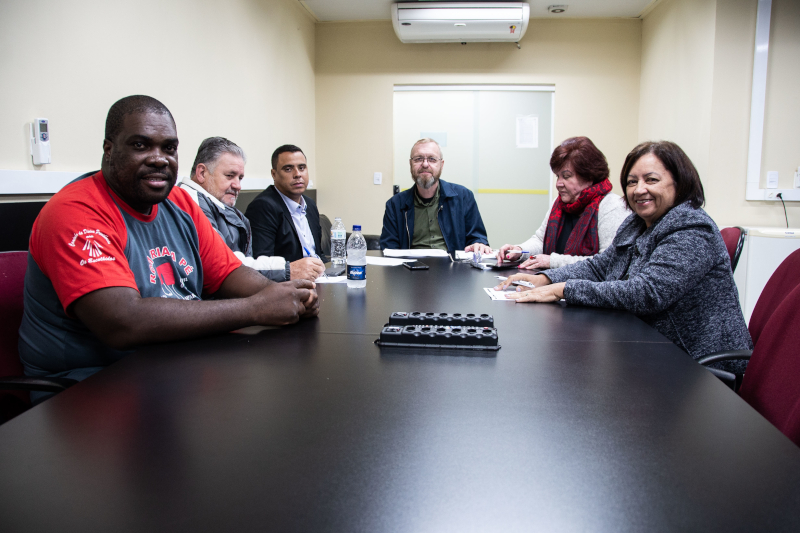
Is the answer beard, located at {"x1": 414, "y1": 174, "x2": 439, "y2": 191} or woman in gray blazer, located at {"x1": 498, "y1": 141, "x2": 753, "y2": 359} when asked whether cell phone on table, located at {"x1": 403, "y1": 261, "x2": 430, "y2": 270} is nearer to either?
woman in gray blazer, located at {"x1": 498, "y1": 141, "x2": 753, "y2": 359}

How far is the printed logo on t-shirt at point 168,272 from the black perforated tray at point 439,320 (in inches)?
24.3

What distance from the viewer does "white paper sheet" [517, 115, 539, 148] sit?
17.6 ft

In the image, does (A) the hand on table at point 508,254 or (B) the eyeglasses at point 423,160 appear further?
(B) the eyeglasses at point 423,160

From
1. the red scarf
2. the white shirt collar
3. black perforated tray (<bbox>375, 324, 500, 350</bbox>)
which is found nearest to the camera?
black perforated tray (<bbox>375, 324, 500, 350</bbox>)

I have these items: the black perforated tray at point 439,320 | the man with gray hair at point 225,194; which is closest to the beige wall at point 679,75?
the man with gray hair at point 225,194

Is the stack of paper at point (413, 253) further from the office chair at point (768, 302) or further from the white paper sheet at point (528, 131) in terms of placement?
the white paper sheet at point (528, 131)

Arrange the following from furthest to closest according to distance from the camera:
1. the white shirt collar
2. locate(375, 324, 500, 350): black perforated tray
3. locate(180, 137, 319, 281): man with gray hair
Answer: the white shirt collar
locate(180, 137, 319, 281): man with gray hair
locate(375, 324, 500, 350): black perforated tray

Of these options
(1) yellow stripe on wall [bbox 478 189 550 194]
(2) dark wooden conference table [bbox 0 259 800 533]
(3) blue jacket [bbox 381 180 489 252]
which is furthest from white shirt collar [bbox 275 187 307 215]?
(1) yellow stripe on wall [bbox 478 189 550 194]

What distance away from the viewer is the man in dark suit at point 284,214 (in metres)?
2.99

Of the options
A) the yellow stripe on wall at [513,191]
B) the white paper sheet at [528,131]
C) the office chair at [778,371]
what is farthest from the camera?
the yellow stripe on wall at [513,191]

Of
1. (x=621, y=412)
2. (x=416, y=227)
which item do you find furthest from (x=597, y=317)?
(x=416, y=227)

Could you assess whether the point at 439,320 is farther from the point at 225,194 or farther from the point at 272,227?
the point at 272,227

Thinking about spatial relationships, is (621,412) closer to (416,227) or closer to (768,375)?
(768,375)

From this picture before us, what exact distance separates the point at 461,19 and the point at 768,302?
3942 mm
